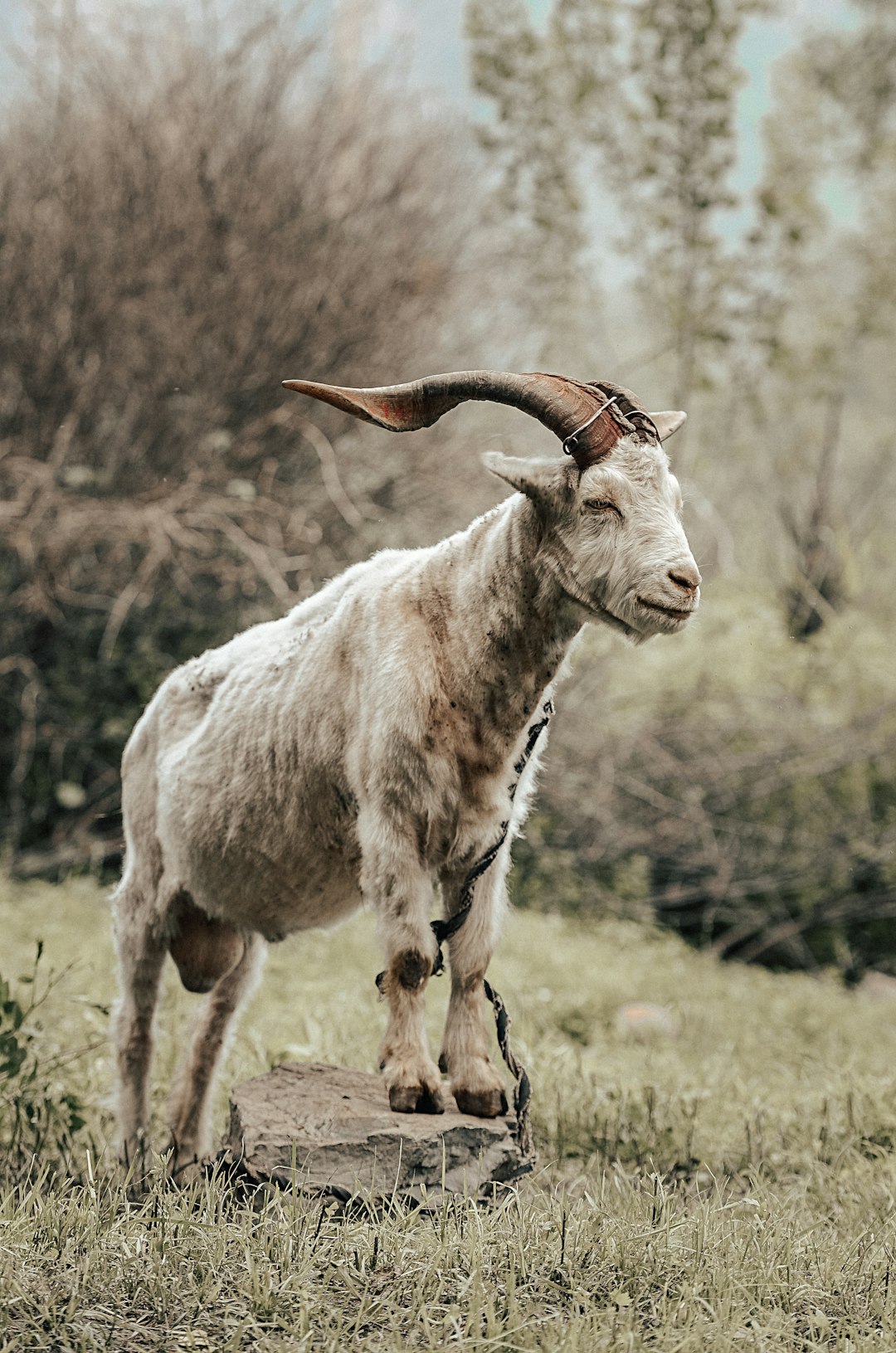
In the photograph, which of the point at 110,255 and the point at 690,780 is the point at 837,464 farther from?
the point at 110,255

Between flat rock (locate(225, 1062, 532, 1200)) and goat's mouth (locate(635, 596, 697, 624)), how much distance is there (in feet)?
4.74

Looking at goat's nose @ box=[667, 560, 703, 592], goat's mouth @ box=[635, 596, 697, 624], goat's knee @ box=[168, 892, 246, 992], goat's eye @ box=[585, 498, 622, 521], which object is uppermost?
goat's eye @ box=[585, 498, 622, 521]

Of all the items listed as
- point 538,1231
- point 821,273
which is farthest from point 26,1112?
point 821,273

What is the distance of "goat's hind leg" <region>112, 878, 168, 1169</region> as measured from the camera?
4.26 m

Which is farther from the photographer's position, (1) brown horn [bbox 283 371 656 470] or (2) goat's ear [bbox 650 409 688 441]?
(2) goat's ear [bbox 650 409 688 441]

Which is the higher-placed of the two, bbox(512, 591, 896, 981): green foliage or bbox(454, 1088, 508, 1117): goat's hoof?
bbox(454, 1088, 508, 1117): goat's hoof

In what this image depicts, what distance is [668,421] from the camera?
136 inches

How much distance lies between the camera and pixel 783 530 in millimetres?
16266

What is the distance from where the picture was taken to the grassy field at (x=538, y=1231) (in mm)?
2596

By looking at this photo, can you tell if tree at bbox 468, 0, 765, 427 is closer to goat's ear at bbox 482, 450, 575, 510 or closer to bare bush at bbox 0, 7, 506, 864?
bare bush at bbox 0, 7, 506, 864

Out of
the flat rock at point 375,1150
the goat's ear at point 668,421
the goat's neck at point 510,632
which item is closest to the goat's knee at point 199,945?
the flat rock at point 375,1150

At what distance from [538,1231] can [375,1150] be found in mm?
474

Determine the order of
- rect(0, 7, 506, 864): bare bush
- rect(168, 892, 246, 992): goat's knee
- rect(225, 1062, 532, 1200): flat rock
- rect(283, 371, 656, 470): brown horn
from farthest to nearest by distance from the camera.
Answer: rect(0, 7, 506, 864): bare bush
rect(168, 892, 246, 992): goat's knee
rect(225, 1062, 532, 1200): flat rock
rect(283, 371, 656, 470): brown horn

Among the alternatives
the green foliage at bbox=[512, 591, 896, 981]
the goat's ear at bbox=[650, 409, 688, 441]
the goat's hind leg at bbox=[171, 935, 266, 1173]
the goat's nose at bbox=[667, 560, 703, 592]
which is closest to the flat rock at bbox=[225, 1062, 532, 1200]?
the goat's hind leg at bbox=[171, 935, 266, 1173]
